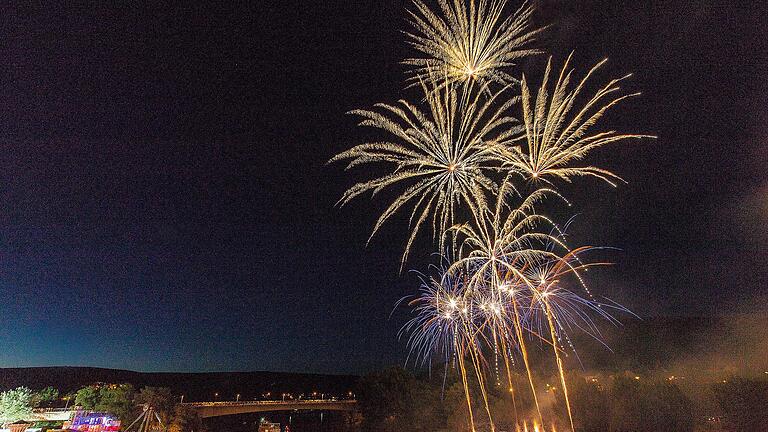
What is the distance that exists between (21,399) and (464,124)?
5321cm

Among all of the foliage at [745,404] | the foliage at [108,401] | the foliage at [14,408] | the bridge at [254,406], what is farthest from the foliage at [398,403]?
the foliage at [14,408]

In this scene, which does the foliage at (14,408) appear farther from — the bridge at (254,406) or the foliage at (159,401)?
the bridge at (254,406)

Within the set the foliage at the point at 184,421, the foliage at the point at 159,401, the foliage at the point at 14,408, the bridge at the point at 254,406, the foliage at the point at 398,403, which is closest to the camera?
the foliage at the point at 14,408

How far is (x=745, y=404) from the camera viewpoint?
152ft

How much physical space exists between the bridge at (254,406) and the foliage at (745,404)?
6222 centimetres

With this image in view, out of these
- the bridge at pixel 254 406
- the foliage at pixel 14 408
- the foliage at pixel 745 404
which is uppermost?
the foliage at pixel 14 408

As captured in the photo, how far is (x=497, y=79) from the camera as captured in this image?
44.0ft

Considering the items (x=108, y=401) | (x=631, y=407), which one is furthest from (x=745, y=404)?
(x=108, y=401)

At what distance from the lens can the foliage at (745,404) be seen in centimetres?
4559

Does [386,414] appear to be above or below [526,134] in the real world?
below

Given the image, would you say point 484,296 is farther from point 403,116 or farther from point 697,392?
point 697,392

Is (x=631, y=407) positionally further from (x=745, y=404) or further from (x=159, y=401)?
(x=159, y=401)

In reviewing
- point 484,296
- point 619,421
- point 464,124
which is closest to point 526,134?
point 464,124

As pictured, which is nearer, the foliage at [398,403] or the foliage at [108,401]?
the foliage at [108,401]
